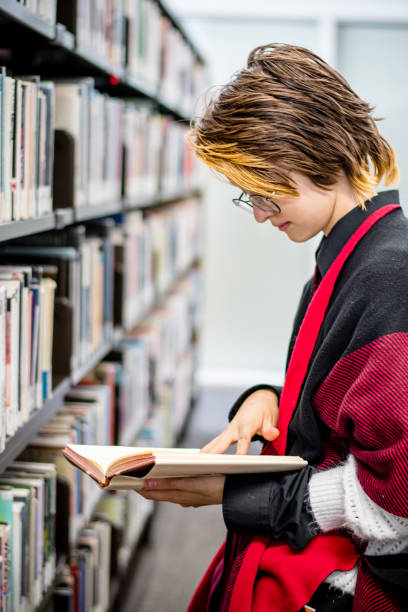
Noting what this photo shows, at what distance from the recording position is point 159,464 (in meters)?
0.88

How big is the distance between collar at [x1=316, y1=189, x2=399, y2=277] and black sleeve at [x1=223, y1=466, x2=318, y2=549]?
0.32m

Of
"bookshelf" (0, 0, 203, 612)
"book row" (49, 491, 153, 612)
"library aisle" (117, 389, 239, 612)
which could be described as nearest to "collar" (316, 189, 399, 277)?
"bookshelf" (0, 0, 203, 612)

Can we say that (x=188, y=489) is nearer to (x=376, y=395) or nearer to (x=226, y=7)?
(x=376, y=395)

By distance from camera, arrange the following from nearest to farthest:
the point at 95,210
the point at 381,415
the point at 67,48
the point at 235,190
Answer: the point at 381,415 < the point at 67,48 < the point at 95,210 < the point at 235,190

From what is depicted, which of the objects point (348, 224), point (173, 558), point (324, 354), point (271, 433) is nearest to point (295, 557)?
point (271, 433)

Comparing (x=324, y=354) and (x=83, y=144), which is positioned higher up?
(x=83, y=144)

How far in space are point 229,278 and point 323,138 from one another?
384cm

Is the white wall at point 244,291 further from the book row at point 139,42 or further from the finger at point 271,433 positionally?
the finger at point 271,433

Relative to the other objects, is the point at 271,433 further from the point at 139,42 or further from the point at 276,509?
the point at 139,42

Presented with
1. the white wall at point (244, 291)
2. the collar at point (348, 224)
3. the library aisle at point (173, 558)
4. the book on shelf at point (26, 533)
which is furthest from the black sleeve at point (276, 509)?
the white wall at point (244, 291)

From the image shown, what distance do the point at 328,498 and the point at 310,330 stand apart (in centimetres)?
24

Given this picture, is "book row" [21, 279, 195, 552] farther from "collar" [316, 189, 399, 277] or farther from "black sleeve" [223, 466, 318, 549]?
"collar" [316, 189, 399, 277]

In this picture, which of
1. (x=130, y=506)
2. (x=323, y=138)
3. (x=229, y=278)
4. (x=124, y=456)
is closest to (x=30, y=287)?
(x=124, y=456)

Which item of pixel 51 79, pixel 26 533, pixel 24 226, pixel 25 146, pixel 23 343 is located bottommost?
pixel 26 533
